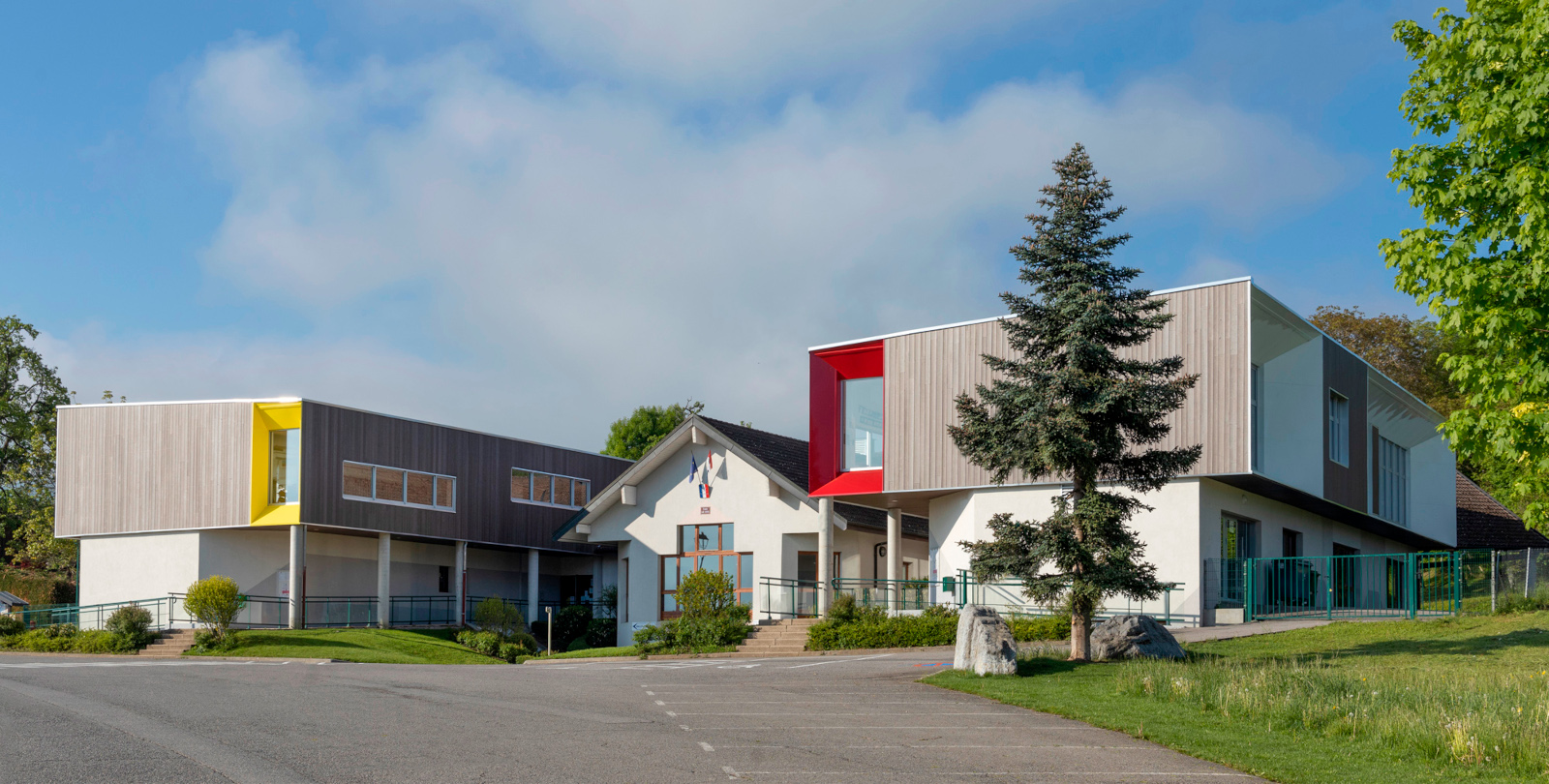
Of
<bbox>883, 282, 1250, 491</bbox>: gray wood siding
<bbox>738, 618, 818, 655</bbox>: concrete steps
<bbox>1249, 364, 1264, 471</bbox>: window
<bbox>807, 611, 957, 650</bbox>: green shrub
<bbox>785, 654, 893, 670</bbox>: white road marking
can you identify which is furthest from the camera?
<bbox>738, 618, 818, 655</bbox>: concrete steps

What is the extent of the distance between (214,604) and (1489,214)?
29576 millimetres

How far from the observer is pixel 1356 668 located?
1582 centimetres

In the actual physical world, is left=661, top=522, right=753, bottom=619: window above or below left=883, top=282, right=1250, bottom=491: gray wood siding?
below

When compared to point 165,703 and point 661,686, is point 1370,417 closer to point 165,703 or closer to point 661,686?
point 661,686

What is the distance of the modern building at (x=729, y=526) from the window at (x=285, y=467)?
27.4ft

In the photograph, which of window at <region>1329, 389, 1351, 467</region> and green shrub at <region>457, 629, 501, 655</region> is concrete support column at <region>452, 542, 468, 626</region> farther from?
window at <region>1329, 389, 1351, 467</region>

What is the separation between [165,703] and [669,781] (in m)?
8.02

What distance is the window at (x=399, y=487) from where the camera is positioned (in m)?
37.2

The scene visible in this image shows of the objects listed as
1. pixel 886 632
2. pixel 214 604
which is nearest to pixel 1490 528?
pixel 886 632

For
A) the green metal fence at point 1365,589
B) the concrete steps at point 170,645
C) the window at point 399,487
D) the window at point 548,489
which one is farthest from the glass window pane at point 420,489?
the green metal fence at point 1365,589

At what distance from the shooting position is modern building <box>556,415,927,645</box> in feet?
108

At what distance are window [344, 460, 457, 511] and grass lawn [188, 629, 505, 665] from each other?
4692 mm

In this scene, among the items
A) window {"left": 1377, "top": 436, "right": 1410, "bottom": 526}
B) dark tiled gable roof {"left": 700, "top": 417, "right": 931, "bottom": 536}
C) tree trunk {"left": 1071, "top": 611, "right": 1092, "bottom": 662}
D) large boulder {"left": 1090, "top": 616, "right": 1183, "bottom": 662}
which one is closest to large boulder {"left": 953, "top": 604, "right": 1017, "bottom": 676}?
tree trunk {"left": 1071, "top": 611, "right": 1092, "bottom": 662}

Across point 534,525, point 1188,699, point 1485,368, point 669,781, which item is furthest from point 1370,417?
point 669,781
